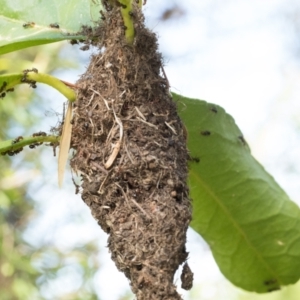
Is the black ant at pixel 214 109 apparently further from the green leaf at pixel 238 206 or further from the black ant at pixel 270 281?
the black ant at pixel 270 281

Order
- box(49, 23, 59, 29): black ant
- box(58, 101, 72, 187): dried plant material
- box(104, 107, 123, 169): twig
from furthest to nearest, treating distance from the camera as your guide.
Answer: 1. box(49, 23, 59, 29): black ant
2. box(58, 101, 72, 187): dried plant material
3. box(104, 107, 123, 169): twig

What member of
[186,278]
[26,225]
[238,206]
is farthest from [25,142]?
[26,225]

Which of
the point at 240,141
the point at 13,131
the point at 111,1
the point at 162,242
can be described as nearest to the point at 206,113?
the point at 240,141

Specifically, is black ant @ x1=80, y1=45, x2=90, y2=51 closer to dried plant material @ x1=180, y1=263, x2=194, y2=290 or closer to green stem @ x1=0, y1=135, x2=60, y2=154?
green stem @ x1=0, y1=135, x2=60, y2=154

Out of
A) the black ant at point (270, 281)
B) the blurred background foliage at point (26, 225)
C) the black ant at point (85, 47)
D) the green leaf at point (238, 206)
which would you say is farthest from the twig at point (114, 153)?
the blurred background foliage at point (26, 225)

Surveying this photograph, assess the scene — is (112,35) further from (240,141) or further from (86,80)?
(240,141)

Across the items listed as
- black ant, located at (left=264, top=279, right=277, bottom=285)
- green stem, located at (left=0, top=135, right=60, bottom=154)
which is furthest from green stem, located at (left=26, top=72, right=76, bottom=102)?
black ant, located at (left=264, top=279, right=277, bottom=285)

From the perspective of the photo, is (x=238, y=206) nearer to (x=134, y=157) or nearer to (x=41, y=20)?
(x=134, y=157)
